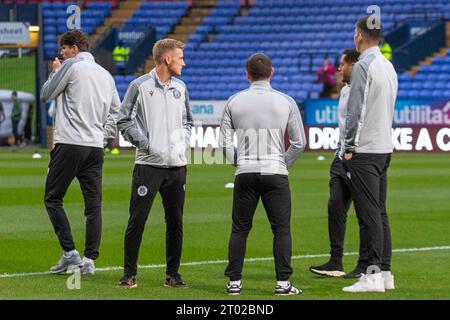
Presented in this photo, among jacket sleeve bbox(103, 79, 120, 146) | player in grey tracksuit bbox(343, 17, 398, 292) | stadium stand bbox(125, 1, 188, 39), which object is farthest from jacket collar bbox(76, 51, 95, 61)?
stadium stand bbox(125, 1, 188, 39)

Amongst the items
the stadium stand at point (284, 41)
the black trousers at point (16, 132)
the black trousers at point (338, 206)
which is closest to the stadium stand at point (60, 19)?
the black trousers at point (16, 132)

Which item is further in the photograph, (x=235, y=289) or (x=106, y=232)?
(x=106, y=232)

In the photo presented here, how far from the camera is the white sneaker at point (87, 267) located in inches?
430

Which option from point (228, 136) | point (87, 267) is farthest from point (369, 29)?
point (87, 267)

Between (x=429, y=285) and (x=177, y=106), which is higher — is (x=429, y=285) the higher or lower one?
the lower one

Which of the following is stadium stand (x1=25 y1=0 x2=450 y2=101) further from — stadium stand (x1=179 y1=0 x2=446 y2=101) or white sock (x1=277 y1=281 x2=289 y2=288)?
white sock (x1=277 y1=281 x2=289 y2=288)

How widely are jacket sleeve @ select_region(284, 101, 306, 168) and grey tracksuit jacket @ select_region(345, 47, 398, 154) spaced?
0.40m

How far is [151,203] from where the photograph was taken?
1005 centimetres

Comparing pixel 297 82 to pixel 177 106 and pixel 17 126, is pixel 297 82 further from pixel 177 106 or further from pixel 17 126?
pixel 177 106

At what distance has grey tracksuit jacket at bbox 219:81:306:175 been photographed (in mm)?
9477

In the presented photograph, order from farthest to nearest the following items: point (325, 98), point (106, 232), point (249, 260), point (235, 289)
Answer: point (325, 98)
point (106, 232)
point (249, 260)
point (235, 289)

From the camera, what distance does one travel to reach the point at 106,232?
1477cm

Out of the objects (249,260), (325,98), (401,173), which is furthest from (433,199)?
(325,98)
